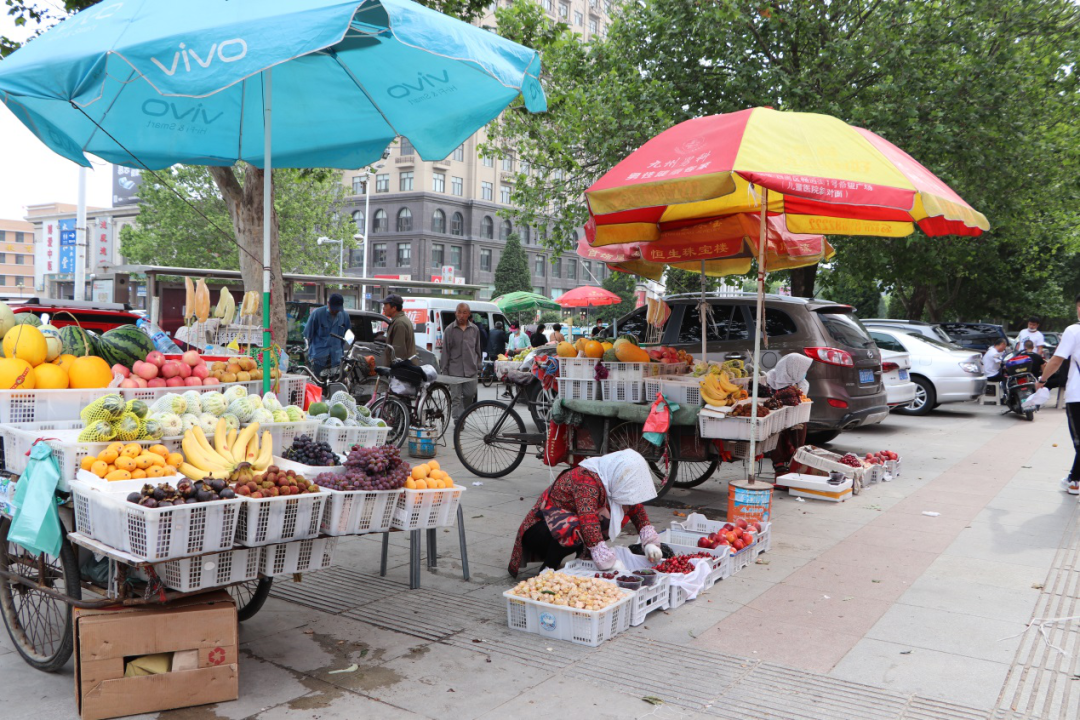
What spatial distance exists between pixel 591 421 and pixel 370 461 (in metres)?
3.79

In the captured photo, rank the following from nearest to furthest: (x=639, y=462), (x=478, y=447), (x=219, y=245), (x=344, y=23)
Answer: (x=344, y=23), (x=639, y=462), (x=478, y=447), (x=219, y=245)

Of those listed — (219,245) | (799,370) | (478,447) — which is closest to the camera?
(799,370)

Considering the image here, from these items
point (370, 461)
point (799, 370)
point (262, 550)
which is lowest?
point (262, 550)

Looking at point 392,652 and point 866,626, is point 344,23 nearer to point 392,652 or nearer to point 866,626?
point 392,652

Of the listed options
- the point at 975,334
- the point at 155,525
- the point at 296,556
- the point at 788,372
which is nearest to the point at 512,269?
the point at 975,334

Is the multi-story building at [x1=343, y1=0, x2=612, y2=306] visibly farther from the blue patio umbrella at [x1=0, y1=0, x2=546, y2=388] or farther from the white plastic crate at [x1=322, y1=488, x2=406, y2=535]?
the white plastic crate at [x1=322, y1=488, x2=406, y2=535]

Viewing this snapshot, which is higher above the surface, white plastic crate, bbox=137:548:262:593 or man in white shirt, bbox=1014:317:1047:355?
man in white shirt, bbox=1014:317:1047:355

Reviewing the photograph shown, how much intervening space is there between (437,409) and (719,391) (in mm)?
4850

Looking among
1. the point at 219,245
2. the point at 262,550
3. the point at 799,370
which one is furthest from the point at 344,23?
the point at 219,245

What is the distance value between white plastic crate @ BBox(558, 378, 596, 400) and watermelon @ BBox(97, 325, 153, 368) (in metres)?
3.65

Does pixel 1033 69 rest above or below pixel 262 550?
above

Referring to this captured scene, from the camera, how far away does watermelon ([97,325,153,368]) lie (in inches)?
207

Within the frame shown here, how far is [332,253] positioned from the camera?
4691 cm

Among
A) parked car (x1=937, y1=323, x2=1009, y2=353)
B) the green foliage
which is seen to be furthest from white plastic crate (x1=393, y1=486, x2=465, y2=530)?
the green foliage
